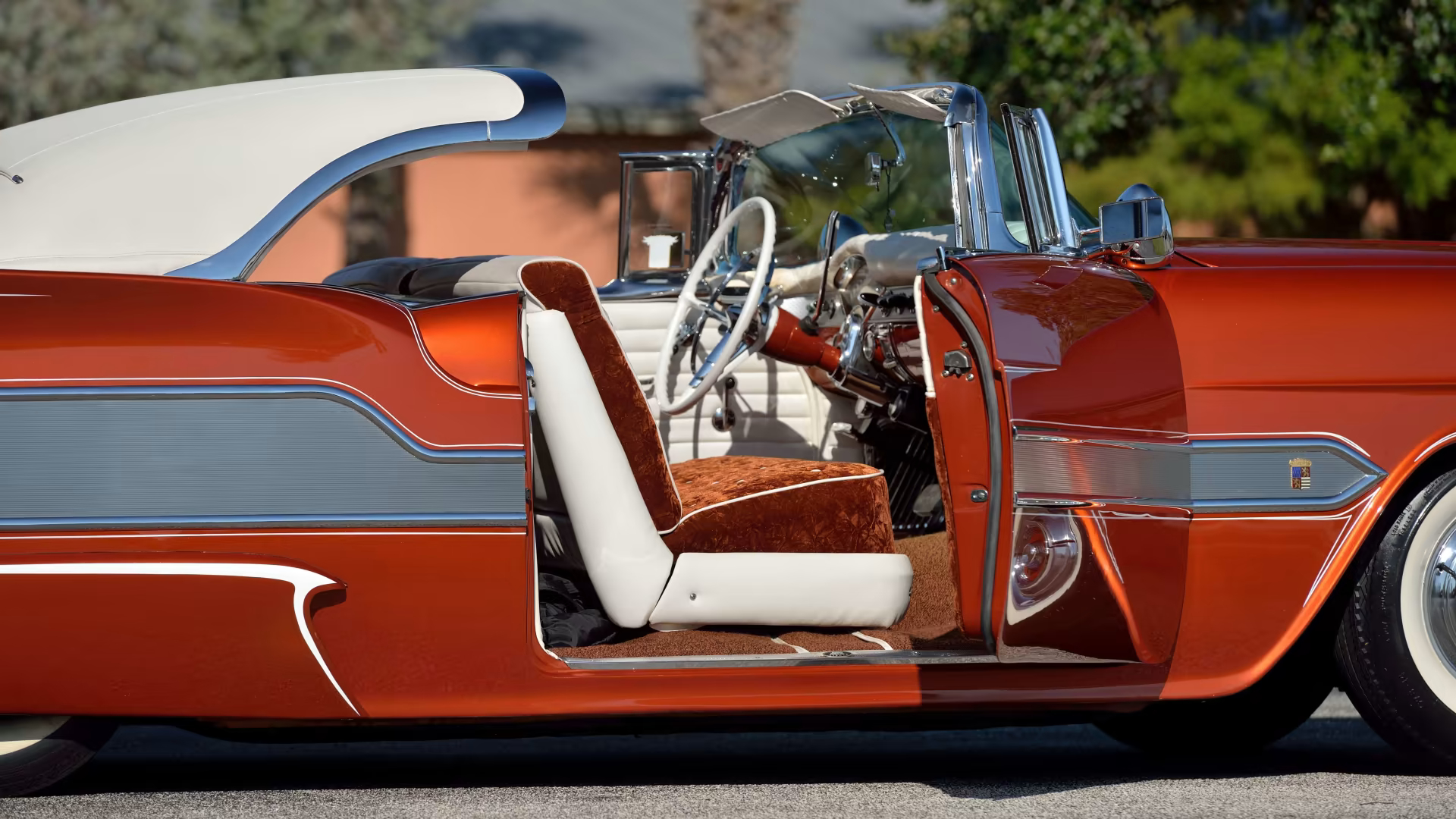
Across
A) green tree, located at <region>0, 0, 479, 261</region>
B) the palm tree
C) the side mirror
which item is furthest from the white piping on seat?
green tree, located at <region>0, 0, 479, 261</region>

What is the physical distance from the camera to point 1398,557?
344 centimetres

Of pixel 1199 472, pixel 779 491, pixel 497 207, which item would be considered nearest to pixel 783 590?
pixel 779 491

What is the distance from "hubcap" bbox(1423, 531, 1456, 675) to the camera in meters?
3.47

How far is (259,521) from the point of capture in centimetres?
310

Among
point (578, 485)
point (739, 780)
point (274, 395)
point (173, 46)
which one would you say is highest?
point (173, 46)

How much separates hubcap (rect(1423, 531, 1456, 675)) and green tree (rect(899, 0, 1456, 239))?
8006mm

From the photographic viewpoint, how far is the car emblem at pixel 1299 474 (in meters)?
3.35

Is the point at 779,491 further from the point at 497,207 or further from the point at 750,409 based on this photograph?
the point at 497,207

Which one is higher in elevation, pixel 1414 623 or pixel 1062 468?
pixel 1062 468

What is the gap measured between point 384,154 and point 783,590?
1.25 metres

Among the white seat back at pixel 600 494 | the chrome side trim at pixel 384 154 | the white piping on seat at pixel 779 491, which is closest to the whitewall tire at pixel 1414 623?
the white piping on seat at pixel 779 491

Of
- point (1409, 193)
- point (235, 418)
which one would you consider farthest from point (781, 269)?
point (1409, 193)

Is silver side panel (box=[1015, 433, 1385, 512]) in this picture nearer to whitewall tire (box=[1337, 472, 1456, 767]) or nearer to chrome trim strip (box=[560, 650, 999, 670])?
whitewall tire (box=[1337, 472, 1456, 767])

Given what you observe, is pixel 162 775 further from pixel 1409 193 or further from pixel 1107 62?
pixel 1409 193
